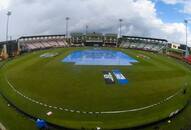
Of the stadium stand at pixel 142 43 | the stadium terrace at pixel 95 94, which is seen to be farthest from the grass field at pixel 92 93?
the stadium stand at pixel 142 43

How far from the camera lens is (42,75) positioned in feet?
212

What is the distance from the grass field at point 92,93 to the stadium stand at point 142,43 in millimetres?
76319

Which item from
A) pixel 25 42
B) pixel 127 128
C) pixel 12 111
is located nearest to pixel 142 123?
pixel 127 128

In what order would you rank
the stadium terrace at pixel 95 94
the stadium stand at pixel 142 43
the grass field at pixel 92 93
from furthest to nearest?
the stadium stand at pixel 142 43
the grass field at pixel 92 93
the stadium terrace at pixel 95 94

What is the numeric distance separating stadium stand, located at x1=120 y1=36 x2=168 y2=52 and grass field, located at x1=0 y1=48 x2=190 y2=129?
76319 mm

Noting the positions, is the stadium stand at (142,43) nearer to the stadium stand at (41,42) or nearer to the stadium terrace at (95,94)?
the stadium stand at (41,42)

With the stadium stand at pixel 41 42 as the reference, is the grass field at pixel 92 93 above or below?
below

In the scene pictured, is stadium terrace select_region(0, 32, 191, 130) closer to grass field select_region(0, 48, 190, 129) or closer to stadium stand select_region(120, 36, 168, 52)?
grass field select_region(0, 48, 190, 129)

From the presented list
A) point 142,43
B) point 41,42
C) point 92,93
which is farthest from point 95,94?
point 142,43

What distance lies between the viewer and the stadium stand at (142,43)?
5925 inches

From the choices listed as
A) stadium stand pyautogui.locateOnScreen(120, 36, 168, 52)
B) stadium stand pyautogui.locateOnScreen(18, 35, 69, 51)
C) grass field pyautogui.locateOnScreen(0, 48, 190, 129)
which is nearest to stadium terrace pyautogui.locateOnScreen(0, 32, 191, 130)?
grass field pyautogui.locateOnScreen(0, 48, 190, 129)

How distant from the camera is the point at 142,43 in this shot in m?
159

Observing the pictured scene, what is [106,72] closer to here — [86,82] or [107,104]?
[86,82]

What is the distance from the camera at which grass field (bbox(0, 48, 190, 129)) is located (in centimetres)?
3962
